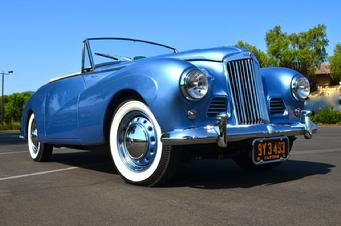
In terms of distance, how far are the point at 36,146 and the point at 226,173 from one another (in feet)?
10.2

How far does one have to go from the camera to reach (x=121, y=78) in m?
4.09

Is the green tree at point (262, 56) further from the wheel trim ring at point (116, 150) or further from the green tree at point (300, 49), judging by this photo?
the wheel trim ring at point (116, 150)

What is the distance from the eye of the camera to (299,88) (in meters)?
4.62

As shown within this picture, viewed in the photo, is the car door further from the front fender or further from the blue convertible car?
the front fender

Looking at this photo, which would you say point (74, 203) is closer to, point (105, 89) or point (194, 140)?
point (194, 140)

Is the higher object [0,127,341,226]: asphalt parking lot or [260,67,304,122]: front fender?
[260,67,304,122]: front fender

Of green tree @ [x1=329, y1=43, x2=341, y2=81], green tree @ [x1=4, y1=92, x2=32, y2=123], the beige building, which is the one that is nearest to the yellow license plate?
green tree @ [x1=329, y1=43, x2=341, y2=81]

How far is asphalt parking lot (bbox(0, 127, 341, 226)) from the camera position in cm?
276

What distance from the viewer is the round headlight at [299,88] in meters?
4.60

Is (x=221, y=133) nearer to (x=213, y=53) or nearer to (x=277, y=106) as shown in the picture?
(x=213, y=53)

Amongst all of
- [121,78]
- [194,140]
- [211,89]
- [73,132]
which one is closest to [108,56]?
[73,132]

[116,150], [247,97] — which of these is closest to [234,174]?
[247,97]

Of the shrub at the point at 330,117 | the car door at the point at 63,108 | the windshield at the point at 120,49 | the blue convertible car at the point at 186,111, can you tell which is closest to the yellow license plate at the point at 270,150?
the blue convertible car at the point at 186,111

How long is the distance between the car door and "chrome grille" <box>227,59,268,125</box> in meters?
1.82
